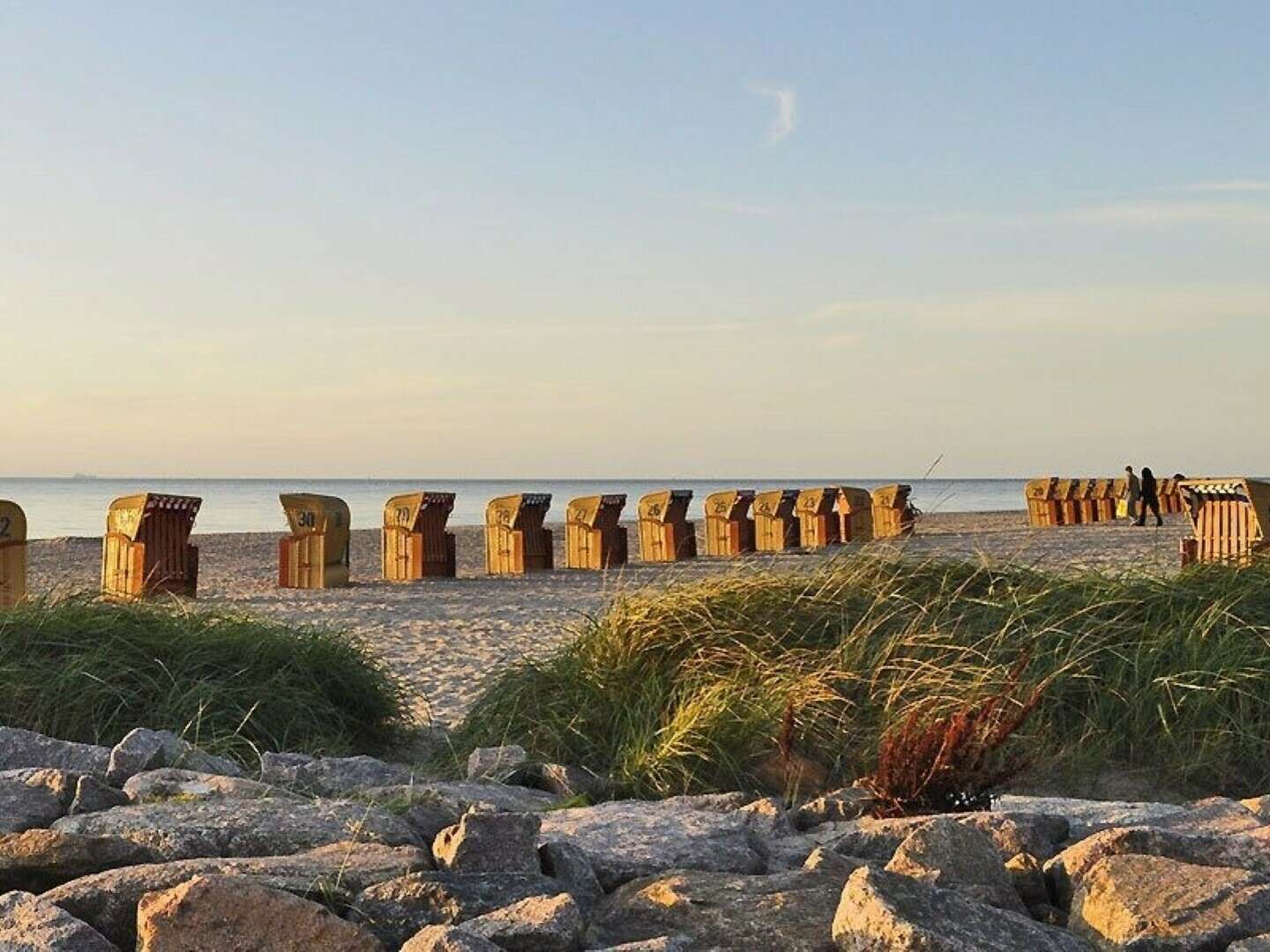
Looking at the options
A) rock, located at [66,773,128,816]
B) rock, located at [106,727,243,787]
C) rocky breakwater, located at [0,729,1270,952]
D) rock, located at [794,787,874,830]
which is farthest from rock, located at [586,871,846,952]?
rock, located at [106,727,243,787]

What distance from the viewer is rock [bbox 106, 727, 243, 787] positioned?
5.46 m

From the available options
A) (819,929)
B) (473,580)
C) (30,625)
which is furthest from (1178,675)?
(473,580)

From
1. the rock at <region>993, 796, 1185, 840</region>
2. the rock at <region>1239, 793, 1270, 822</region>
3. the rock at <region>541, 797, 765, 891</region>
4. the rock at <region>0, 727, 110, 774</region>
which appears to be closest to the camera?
the rock at <region>541, 797, 765, 891</region>

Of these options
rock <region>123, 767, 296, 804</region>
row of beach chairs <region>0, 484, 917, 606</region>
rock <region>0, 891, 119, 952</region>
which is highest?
row of beach chairs <region>0, 484, 917, 606</region>

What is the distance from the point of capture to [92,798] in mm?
4613

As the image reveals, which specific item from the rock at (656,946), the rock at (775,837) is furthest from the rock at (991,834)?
the rock at (656,946)

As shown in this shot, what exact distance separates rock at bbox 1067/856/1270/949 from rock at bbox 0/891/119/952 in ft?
7.37

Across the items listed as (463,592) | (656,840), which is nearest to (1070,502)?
(463,592)

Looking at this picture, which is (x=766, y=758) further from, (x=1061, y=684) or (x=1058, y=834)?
(x=1058, y=834)

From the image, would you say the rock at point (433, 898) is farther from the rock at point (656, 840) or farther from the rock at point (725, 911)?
the rock at point (656, 840)

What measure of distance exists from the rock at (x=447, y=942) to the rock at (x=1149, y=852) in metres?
1.54

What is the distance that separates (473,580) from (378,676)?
1067cm

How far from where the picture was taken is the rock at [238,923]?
3.34 meters

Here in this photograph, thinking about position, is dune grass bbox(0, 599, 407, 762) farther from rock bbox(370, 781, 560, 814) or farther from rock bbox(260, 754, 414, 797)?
rock bbox(370, 781, 560, 814)
